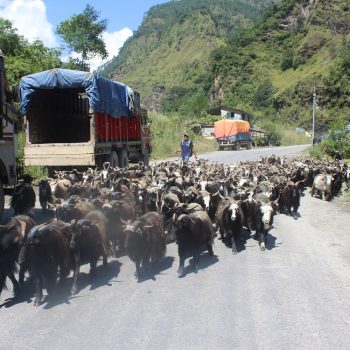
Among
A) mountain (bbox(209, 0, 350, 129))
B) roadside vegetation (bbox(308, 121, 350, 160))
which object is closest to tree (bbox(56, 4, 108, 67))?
roadside vegetation (bbox(308, 121, 350, 160))

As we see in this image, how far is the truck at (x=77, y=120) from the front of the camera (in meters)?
14.2

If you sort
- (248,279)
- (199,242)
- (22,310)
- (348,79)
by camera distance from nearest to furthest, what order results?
1. (22,310)
2. (248,279)
3. (199,242)
4. (348,79)

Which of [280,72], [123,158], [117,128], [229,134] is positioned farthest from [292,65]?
[117,128]

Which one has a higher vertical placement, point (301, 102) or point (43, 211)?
point (301, 102)

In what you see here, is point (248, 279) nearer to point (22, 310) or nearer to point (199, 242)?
point (199, 242)

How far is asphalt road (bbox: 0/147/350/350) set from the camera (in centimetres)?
505

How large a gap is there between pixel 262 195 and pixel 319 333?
5.29 meters

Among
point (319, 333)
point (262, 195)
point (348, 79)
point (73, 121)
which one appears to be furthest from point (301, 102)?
point (319, 333)

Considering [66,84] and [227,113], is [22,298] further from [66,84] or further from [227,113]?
[227,113]

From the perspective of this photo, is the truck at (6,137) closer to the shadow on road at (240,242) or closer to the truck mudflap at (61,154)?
the truck mudflap at (61,154)

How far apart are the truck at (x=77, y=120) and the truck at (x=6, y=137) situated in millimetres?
3390

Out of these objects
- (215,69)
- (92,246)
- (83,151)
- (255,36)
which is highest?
(255,36)

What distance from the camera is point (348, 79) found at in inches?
2694

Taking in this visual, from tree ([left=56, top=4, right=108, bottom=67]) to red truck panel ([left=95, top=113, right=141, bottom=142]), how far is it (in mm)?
20723
